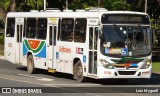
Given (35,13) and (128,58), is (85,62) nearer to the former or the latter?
(128,58)

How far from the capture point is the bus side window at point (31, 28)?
24391mm

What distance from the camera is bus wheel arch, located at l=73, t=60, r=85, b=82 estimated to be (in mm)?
20094

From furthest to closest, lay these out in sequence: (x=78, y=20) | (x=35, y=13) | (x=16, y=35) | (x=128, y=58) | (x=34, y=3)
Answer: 1. (x=34, y=3)
2. (x=16, y=35)
3. (x=35, y=13)
4. (x=78, y=20)
5. (x=128, y=58)

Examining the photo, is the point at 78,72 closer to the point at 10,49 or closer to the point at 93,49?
the point at 93,49

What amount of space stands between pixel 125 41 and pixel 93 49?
1.24 metres

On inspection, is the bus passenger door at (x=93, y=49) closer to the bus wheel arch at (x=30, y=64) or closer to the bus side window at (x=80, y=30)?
the bus side window at (x=80, y=30)

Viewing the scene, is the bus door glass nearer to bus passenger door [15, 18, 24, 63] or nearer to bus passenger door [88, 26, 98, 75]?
bus passenger door [88, 26, 98, 75]

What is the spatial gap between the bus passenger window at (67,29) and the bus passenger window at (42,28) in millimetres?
1681

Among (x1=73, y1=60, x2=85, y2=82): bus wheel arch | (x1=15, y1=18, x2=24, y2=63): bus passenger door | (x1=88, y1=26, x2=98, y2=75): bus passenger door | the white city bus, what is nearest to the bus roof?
the white city bus

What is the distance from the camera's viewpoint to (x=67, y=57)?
21.2 metres

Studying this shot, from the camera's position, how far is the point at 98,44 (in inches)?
747

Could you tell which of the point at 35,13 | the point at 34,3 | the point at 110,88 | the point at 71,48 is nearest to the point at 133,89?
the point at 110,88

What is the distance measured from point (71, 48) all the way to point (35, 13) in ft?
14.0

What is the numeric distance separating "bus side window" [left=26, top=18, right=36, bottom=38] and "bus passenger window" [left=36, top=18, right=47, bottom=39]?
502 millimetres
